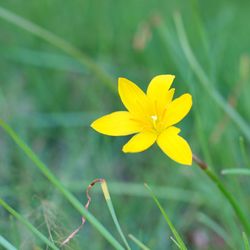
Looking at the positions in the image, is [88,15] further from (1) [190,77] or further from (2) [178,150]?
(2) [178,150]

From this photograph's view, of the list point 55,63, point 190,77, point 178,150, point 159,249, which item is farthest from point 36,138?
point 178,150

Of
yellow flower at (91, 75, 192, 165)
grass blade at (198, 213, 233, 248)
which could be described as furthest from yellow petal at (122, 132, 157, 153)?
grass blade at (198, 213, 233, 248)

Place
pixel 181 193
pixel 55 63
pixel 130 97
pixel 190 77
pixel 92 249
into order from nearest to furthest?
pixel 130 97 → pixel 190 77 → pixel 92 249 → pixel 181 193 → pixel 55 63

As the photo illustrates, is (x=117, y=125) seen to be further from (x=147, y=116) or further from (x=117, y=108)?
(x=117, y=108)

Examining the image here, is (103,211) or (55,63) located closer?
(103,211)

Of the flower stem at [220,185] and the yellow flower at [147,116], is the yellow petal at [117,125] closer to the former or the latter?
the yellow flower at [147,116]

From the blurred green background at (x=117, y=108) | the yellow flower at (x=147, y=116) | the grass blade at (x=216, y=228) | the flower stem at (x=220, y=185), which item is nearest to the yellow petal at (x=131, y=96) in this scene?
the yellow flower at (x=147, y=116)

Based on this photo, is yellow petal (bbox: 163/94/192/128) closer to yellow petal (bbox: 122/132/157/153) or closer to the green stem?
yellow petal (bbox: 122/132/157/153)

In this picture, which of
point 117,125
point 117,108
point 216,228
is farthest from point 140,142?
point 117,108
